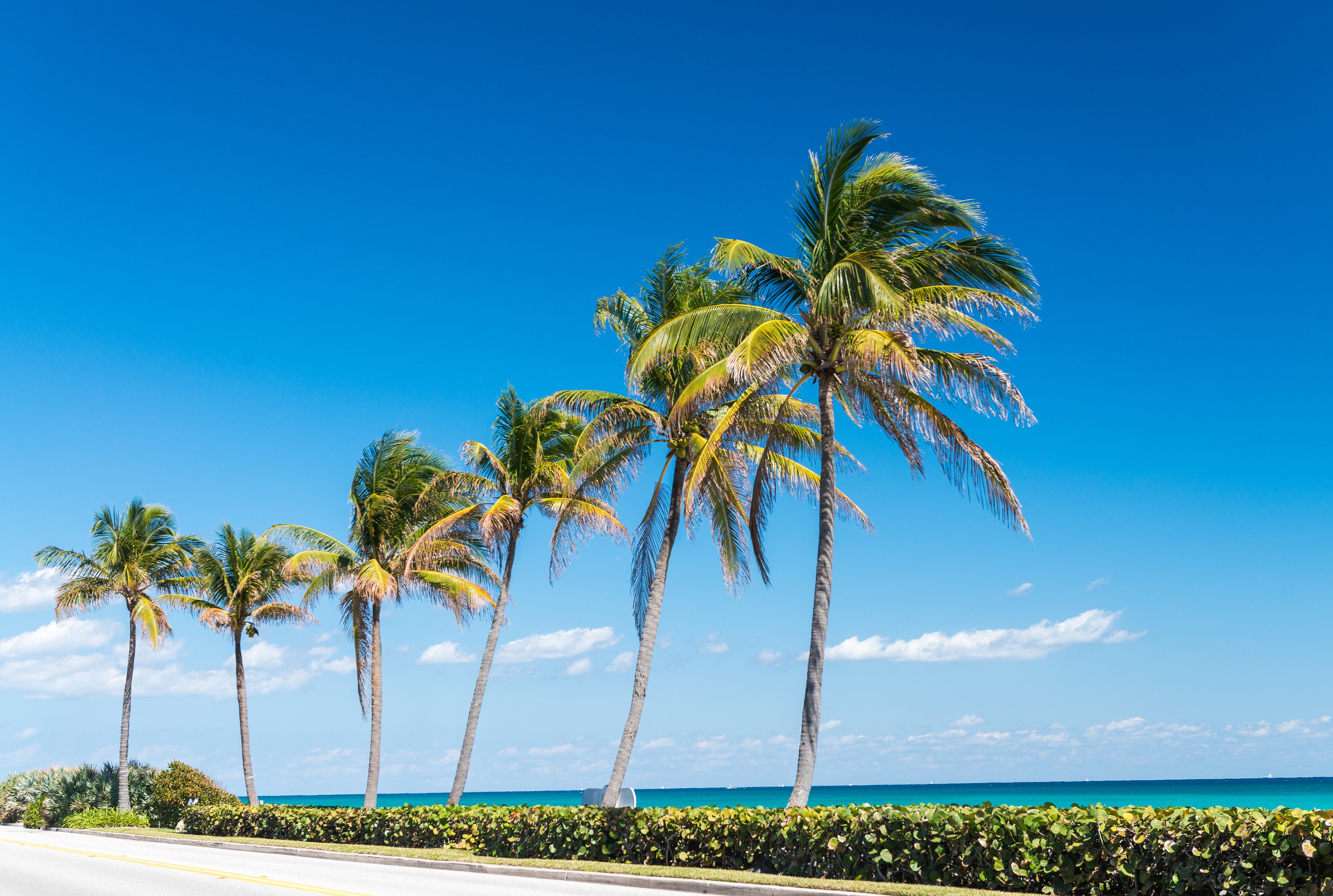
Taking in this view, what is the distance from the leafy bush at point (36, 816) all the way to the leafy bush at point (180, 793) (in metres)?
4.69

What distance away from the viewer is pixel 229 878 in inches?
596

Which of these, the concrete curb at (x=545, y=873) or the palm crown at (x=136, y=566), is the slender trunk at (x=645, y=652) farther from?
the palm crown at (x=136, y=566)

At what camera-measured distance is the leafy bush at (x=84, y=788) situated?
35.1 m

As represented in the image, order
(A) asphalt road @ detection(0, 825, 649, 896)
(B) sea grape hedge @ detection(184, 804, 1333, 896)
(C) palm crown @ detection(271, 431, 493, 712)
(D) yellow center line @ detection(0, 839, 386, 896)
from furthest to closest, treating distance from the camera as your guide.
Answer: (C) palm crown @ detection(271, 431, 493, 712) → (A) asphalt road @ detection(0, 825, 649, 896) → (D) yellow center line @ detection(0, 839, 386, 896) → (B) sea grape hedge @ detection(184, 804, 1333, 896)

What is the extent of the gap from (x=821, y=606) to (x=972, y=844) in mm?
4552

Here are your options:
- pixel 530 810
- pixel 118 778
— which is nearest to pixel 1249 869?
pixel 530 810

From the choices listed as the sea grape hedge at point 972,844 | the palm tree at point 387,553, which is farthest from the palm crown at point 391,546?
the sea grape hedge at point 972,844

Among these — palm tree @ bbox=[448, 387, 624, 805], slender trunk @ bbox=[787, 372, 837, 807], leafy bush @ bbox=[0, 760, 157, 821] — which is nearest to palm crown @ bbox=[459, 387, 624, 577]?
palm tree @ bbox=[448, 387, 624, 805]

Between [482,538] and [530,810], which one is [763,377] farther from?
[482,538]

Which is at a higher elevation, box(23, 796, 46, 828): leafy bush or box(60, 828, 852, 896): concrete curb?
box(60, 828, 852, 896): concrete curb

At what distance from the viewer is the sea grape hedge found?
→ 32.6 ft

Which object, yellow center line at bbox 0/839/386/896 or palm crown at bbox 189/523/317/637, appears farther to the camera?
palm crown at bbox 189/523/317/637

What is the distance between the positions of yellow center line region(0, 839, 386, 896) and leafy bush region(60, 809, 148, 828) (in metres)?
8.34

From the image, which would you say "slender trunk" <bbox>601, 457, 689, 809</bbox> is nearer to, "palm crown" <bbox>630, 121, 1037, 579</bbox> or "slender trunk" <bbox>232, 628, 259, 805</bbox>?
"palm crown" <bbox>630, 121, 1037, 579</bbox>
